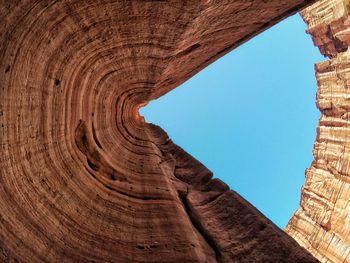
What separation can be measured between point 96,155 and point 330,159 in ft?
53.5

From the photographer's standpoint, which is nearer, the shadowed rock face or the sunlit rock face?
the shadowed rock face

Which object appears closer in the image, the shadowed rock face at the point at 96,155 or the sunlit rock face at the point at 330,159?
the shadowed rock face at the point at 96,155

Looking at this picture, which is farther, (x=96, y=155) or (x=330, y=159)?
(x=330, y=159)

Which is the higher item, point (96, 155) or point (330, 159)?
point (330, 159)

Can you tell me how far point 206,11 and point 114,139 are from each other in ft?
8.45

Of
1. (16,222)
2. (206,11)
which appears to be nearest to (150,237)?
(16,222)

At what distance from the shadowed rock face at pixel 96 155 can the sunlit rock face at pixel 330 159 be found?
37.8 feet

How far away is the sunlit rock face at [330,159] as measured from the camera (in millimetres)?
14859

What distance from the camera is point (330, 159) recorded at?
57.2ft

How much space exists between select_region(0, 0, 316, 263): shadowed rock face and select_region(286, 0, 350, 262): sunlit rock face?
11522mm

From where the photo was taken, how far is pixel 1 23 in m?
2.36

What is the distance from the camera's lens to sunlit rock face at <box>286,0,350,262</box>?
14.9m

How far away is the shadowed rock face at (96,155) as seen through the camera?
2666 mm

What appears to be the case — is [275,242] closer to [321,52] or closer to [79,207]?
[79,207]
